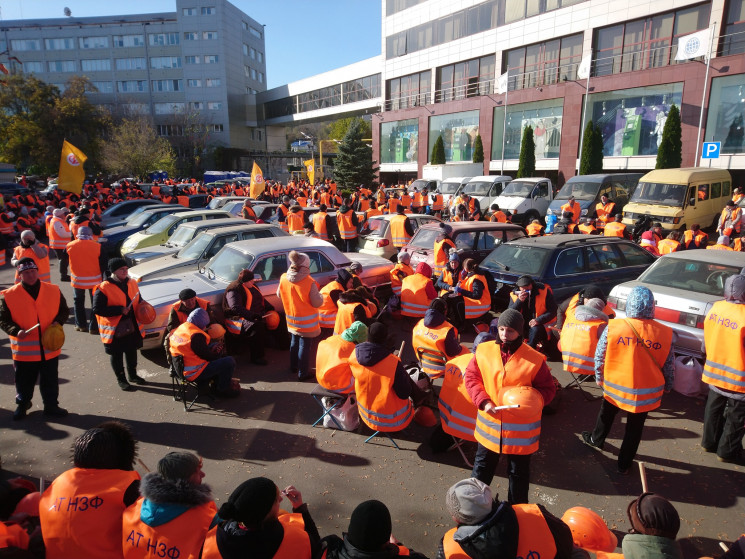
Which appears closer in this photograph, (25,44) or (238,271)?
(238,271)

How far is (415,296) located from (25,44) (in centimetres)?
8157

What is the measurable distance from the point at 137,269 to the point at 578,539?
27.9 feet

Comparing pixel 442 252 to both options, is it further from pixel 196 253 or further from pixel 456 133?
pixel 456 133

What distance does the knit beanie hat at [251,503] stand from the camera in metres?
2.18

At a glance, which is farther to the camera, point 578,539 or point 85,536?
point 578,539

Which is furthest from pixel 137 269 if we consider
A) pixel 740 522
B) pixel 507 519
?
pixel 740 522

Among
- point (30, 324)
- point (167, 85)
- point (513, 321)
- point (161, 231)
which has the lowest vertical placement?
point (30, 324)

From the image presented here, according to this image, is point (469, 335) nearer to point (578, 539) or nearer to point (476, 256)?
point (476, 256)

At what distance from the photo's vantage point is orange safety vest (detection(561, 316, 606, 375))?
5363mm

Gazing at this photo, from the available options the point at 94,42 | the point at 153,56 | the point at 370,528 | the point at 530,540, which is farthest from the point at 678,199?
the point at 94,42

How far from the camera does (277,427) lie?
5.28 meters

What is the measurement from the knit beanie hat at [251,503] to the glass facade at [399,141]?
3844cm

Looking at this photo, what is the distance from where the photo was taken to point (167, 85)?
63.7 metres

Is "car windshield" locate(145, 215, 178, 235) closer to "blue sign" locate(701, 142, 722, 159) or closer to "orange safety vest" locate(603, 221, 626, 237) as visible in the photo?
"orange safety vest" locate(603, 221, 626, 237)
